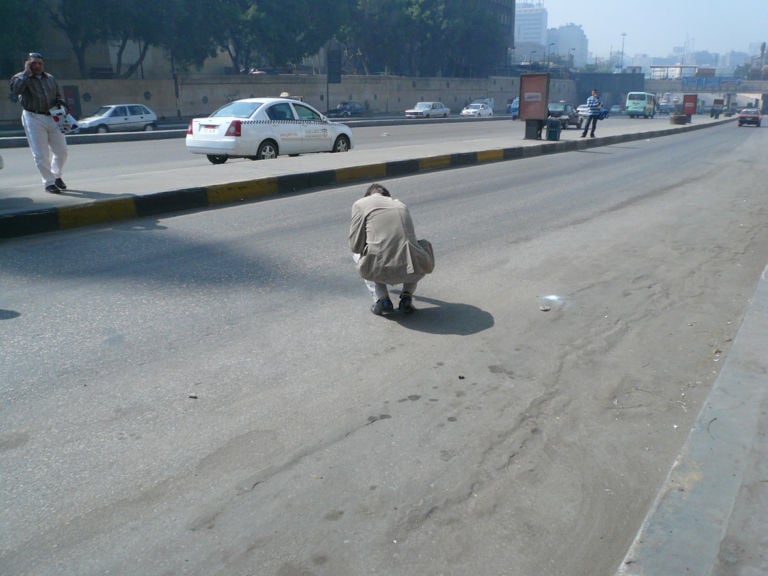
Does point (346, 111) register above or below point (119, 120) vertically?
below

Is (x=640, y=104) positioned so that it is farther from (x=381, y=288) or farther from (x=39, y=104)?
(x=381, y=288)

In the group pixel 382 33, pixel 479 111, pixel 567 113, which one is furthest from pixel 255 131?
pixel 382 33

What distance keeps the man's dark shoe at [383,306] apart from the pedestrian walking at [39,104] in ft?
18.4

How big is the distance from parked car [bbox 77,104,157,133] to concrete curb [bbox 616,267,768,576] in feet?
104

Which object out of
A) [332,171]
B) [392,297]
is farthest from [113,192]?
[392,297]

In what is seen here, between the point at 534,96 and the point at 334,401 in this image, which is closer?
the point at 334,401

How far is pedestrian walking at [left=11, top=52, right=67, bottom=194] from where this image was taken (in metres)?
8.73

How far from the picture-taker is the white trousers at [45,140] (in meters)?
8.90

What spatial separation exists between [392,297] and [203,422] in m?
2.56

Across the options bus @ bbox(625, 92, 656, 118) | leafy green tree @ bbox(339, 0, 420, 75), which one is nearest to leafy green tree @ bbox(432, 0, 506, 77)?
leafy green tree @ bbox(339, 0, 420, 75)

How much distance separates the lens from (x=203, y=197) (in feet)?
33.1

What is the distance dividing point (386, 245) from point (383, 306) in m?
0.53

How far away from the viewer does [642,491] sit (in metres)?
3.26

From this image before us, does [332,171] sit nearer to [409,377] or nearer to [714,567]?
[409,377]
